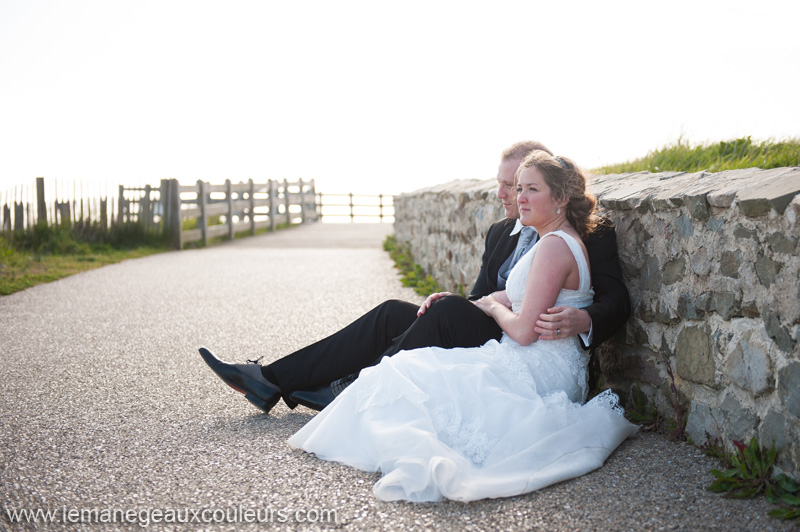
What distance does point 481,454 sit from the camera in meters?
2.96

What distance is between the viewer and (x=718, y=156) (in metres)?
6.84

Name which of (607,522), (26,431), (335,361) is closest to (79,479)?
(26,431)

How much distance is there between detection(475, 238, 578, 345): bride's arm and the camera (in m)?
3.31

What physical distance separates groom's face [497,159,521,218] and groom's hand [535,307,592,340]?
1.01m

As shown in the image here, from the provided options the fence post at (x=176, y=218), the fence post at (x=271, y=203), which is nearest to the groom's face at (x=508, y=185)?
the fence post at (x=176, y=218)

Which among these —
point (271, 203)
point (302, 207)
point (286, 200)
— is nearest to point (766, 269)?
point (271, 203)

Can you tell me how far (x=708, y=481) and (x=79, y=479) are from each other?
270 cm

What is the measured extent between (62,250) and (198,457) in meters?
11.8

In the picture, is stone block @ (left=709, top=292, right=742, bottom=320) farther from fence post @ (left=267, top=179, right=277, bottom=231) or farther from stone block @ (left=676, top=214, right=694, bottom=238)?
fence post @ (left=267, top=179, right=277, bottom=231)

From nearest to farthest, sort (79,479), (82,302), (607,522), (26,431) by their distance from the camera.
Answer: (607,522) < (79,479) < (26,431) < (82,302)

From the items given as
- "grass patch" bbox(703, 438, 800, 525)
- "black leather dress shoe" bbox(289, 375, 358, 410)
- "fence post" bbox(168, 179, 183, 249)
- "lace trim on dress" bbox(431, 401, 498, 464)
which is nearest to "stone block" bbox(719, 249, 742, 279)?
"grass patch" bbox(703, 438, 800, 525)

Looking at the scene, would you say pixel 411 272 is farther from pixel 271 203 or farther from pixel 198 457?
pixel 271 203

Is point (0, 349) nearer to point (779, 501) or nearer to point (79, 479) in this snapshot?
point (79, 479)

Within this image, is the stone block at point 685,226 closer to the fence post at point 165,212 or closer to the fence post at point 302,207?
the fence post at point 165,212
